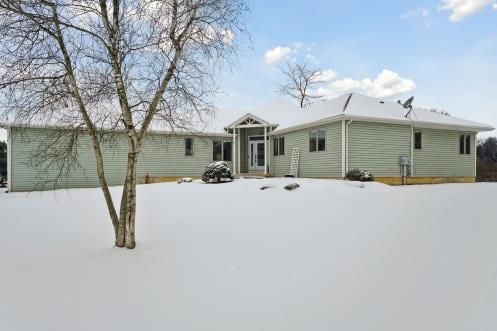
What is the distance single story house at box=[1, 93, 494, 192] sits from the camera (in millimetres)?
13828

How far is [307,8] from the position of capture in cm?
1260

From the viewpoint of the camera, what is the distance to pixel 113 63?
16.1 ft

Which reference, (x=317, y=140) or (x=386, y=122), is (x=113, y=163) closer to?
(x=317, y=140)

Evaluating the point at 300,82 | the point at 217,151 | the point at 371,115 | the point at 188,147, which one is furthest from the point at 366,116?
the point at 300,82

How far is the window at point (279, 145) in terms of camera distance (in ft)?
58.6

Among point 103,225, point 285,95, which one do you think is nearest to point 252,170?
point 103,225

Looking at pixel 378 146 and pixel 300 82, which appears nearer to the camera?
pixel 378 146

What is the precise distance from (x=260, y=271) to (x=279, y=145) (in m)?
14.0

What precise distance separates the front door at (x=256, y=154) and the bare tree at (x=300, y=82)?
15557mm

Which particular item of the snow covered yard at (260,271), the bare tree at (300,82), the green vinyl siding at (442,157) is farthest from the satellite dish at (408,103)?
the bare tree at (300,82)

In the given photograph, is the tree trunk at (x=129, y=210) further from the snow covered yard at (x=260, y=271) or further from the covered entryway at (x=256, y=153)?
the covered entryway at (x=256, y=153)

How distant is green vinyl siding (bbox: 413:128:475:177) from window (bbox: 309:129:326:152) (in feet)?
13.6

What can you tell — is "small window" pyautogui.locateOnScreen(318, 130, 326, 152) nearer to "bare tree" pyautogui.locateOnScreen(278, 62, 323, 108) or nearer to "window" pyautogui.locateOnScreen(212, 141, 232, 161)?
"window" pyautogui.locateOnScreen(212, 141, 232, 161)

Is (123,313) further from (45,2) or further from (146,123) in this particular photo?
(45,2)
